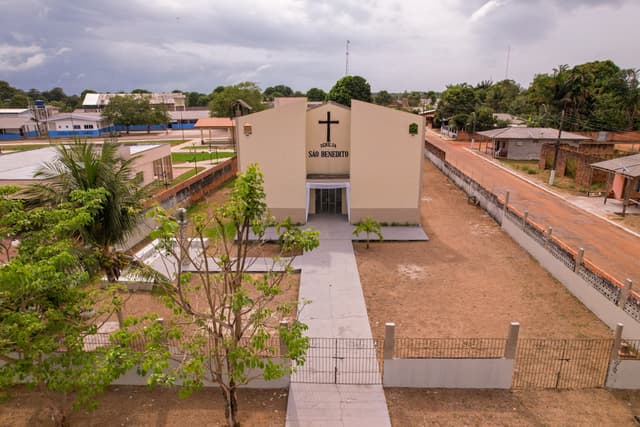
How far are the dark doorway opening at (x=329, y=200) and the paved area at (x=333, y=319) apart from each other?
0.82m

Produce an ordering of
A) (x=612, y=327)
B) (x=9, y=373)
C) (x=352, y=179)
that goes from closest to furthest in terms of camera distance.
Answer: (x=9, y=373)
(x=612, y=327)
(x=352, y=179)

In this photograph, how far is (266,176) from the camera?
22453 millimetres

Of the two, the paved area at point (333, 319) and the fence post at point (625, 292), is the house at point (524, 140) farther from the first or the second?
the fence post at point (625, 292)

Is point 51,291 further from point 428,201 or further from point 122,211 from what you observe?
point 428,201

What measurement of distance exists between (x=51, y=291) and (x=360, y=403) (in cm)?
701

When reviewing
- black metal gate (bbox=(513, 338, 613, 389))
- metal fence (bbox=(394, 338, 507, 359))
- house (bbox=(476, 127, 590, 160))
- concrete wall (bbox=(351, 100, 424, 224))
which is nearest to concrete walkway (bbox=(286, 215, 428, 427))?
concrete wall (bbox=(351, 100, 424, 224))

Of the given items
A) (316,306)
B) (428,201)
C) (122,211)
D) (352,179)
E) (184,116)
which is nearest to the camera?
(122,211)

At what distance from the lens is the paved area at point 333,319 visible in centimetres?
959

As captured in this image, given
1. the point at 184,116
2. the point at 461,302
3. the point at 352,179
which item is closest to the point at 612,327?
the point at 461,302

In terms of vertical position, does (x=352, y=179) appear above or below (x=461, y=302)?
above

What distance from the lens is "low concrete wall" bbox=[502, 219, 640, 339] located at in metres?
12.5

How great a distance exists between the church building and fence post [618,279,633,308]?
10986 millimetres

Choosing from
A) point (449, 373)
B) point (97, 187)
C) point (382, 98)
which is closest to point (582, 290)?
point (449, 373)

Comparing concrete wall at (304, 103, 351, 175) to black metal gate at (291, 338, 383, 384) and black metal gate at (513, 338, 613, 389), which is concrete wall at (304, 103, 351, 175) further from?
black metal gate at (513, 338, 613, 389)
